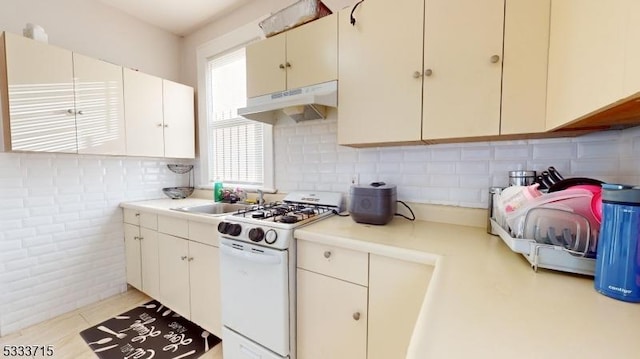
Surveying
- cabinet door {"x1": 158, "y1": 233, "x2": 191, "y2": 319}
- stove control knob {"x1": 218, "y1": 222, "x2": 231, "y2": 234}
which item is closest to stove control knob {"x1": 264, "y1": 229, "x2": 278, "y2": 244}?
stove control knob {"x1": 218, "y1": 222, "x2": 231, "y2": 234}

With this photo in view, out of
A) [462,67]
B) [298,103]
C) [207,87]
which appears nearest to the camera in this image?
[462,67]

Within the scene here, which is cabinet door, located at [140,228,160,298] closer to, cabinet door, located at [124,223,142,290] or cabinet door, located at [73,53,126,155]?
cabinet door, located at [124,223,142,290]

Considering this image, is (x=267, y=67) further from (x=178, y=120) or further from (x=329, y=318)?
(x=329, y=318)

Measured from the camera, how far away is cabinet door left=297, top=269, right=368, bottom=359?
1124mm

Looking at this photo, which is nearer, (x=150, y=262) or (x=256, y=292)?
(x=256, y=292)

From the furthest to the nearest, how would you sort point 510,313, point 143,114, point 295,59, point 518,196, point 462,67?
point 143,114
point 295,59
point 462,67
point 518,196
point 510,313

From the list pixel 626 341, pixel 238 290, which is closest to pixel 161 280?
pixel 238 290

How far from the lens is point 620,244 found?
598 millimetres

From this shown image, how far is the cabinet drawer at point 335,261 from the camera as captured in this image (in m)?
1.11

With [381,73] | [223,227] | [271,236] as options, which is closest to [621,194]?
[381,73]

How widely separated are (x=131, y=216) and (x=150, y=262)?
0.53m

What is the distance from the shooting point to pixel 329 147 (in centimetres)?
188

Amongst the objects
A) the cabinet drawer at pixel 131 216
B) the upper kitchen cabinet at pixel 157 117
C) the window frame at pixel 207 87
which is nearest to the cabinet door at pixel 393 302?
the window frame at pixel 207 87

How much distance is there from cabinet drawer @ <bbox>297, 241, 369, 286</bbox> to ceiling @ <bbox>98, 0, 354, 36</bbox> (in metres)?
2.37
